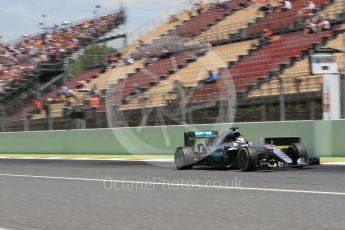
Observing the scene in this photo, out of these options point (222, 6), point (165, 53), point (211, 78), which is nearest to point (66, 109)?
point (211, 78)

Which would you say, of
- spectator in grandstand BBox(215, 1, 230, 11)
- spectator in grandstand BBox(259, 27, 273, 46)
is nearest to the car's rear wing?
spectator in grandstand BBox(259, 27, 273, 46)

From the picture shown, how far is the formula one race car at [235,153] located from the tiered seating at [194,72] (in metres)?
6.46

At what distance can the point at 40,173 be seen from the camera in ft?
46.4

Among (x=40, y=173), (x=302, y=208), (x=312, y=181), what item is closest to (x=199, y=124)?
(x=40, y=173)

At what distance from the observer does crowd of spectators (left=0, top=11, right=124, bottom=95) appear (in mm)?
35312

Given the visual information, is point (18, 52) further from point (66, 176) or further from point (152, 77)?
point (66, 176)

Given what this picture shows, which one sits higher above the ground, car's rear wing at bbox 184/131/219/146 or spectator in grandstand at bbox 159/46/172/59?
spectator in grandstand at bbox 159/46/172/59

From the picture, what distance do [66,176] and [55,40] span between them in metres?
29.4

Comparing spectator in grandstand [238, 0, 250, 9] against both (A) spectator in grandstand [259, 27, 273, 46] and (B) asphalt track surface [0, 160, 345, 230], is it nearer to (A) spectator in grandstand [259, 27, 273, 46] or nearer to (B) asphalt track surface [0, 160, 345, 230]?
(A) spectator in grandstand [259, 27, 273, 46]

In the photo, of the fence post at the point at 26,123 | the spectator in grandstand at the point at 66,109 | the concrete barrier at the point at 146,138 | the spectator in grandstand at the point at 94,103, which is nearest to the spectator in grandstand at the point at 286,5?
the concrete barrier at the point at 146,138

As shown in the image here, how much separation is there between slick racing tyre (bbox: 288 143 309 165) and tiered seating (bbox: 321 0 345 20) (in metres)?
15.1

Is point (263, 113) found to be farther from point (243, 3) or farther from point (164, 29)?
point (164, 29)

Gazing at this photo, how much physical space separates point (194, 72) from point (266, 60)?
10.8 ft

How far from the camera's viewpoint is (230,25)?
32.4 m
